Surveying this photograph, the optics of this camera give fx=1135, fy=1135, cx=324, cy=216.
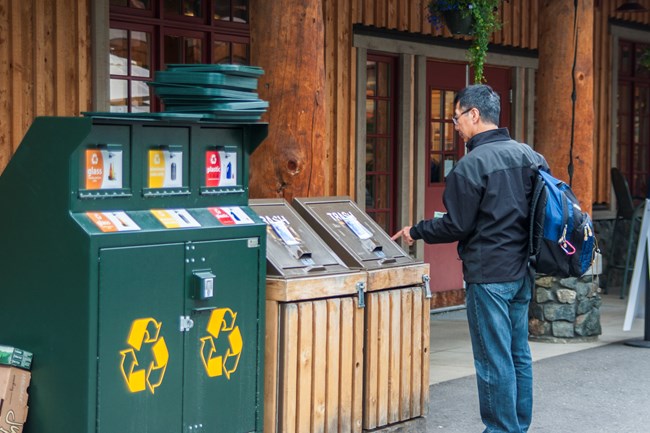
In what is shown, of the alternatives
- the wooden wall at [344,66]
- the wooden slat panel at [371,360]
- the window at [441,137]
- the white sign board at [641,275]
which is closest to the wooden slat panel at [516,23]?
the window at [441,137]

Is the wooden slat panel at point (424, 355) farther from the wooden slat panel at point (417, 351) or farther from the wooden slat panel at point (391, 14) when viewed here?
the wooden slat panel at point (391, 14)

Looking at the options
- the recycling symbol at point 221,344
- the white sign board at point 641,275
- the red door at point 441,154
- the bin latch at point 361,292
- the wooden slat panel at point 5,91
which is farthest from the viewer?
the red door at point 441,154

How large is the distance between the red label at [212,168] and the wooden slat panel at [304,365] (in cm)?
74

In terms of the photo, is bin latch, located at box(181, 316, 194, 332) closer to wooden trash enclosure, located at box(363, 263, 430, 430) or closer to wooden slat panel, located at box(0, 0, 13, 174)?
wooden trash enclosure, located at box(363, 263, 430, 430)

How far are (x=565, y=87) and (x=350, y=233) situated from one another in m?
4.04

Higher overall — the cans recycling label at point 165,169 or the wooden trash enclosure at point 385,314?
the cans recycling label at point 165,169

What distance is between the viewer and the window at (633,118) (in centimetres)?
1441

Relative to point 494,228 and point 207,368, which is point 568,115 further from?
point 207,368

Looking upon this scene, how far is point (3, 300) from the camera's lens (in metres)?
4.95

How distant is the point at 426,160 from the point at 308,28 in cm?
503

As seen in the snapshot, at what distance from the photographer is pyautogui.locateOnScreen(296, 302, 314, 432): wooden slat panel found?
550 centimetres

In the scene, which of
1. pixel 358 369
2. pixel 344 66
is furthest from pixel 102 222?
pixel 344 66

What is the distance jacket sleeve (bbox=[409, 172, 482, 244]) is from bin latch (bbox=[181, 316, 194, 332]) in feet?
4.45

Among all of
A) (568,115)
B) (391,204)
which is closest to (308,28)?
(568,115)
